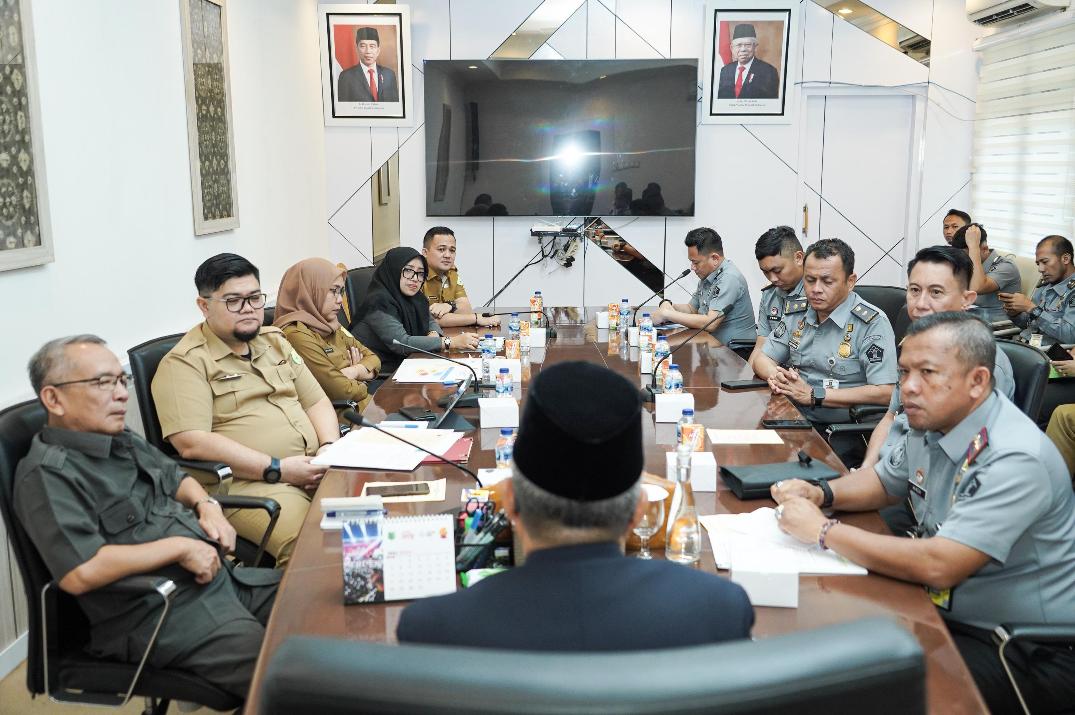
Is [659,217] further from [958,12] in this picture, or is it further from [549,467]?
[549,467]

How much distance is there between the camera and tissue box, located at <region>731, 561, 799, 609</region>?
4.95 feet

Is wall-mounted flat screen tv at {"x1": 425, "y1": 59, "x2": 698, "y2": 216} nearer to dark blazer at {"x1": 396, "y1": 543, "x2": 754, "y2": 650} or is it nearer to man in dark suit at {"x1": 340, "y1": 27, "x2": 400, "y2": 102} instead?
man in dark suit at {"x1": 340, "y1": 27, "x2": 400, "y2": 102}

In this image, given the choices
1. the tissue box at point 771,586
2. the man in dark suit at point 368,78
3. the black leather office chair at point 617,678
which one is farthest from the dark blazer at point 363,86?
the black leather office chair at point 617,678

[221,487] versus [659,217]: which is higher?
[659,217]

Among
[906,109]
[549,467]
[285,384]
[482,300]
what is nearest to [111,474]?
[285,384]

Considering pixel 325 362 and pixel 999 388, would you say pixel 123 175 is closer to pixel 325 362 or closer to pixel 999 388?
pixel 325 362

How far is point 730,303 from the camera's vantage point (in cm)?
488

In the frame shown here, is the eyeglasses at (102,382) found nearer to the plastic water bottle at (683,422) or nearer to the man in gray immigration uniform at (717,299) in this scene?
the plastic water bottle at (683,422)

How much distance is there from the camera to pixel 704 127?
6.71 m

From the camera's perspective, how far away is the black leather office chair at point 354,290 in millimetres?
4900

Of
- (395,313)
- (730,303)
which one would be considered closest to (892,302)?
(730,303)

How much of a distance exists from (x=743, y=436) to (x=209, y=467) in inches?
60.9

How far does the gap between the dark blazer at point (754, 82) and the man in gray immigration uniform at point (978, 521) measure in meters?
5.05

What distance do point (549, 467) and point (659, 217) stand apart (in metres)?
5.99
